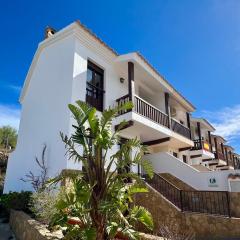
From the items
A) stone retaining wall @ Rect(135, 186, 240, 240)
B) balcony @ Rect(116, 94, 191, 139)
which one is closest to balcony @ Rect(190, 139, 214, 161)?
balcony @ Rect(116, 94, 191, 139)

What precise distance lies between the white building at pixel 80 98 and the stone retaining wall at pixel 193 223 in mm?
4339

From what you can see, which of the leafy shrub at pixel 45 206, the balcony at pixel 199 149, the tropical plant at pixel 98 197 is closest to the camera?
the tropical plant at pixel 98 197

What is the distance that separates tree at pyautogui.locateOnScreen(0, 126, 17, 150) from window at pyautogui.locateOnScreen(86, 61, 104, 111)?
32.8 metres

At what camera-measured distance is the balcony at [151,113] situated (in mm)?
13269

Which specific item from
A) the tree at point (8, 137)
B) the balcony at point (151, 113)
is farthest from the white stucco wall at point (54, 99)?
the tree at point (8, 137)

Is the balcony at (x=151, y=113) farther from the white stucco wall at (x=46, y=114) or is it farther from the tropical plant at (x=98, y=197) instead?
the tropical plant at (x=98, y=197)

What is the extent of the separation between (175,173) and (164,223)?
5.81 m

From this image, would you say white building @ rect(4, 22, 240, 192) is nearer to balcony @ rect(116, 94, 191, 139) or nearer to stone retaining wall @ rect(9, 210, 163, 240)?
balcony @ rect(116, 94, 191, 139)

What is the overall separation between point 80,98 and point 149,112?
4.53 m

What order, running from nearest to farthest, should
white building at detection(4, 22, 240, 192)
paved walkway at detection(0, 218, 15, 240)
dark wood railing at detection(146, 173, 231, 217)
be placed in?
paved walkway at detection(0, 218, 15, 240) < dark wood railing at detection(146, 173, 231, 217) < white building at detection(4, 22, 240, 192)

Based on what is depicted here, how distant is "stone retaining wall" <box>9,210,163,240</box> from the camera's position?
21.1 feet

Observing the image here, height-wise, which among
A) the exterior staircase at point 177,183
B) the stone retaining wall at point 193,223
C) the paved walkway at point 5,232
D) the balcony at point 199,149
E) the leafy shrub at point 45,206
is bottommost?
the paved walkway at point 5,232

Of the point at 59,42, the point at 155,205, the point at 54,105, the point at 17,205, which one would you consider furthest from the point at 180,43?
the point at 17,205

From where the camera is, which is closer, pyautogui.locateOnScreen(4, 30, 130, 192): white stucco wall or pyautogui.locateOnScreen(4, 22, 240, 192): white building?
pyautogui.locateOnScreen(4, 30, 130, 192): white stucco wall
